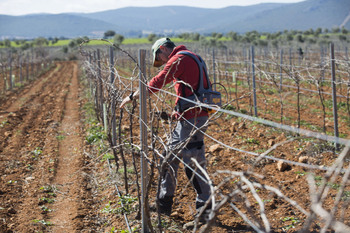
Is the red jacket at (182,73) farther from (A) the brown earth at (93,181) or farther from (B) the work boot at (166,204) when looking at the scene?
(B) the work boot at (166,204)

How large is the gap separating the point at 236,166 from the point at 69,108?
7.13 m

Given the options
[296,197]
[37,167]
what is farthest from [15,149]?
[296,197]

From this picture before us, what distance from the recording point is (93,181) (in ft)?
17.2

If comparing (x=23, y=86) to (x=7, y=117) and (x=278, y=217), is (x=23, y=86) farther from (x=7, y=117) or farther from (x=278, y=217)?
(x=278, y=217)

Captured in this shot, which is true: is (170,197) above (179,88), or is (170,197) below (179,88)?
below

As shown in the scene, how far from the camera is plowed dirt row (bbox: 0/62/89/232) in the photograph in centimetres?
401

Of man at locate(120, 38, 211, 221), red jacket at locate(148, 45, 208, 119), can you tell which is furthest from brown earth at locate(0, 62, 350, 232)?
red jacket at locate(148, 45, 208, 119)

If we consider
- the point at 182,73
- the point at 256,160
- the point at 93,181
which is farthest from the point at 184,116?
the point at 93,181

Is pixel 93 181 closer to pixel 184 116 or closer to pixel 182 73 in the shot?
pixel 184 116

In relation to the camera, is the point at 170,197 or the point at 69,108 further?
the point at 69,108

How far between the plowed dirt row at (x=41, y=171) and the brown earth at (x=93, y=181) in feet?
0.04

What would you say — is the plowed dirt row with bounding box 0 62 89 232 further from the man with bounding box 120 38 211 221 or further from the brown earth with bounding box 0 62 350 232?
the man with bounding box 120 38 211 221

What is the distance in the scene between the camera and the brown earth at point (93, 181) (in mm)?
3719

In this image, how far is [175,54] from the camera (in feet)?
11.6
